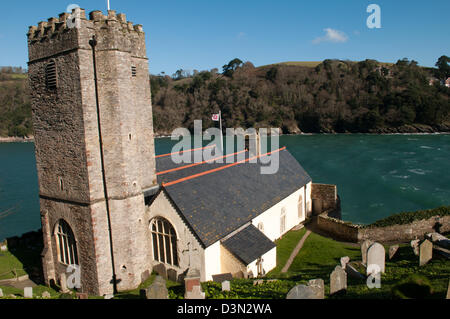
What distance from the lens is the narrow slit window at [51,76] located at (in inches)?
682

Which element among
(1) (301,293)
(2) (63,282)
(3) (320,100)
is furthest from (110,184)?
(3) (320,100)

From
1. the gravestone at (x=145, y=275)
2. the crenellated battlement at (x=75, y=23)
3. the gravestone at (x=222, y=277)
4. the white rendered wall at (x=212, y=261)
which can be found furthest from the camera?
the gravestone at (x=145, y=275)

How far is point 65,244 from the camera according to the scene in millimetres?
19031

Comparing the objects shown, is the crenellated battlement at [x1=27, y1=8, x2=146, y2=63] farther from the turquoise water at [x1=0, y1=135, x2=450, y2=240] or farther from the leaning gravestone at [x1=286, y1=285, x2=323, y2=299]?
the turquoise water at [x1=0, y1=135, x2=450, y2=240]

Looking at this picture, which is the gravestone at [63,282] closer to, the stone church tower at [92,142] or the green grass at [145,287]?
the stone church tower at [92,142]

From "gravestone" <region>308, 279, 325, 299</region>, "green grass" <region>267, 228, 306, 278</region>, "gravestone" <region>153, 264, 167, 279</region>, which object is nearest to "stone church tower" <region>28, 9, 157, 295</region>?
"gravestone" <region>153, 264, 167, 279</region>

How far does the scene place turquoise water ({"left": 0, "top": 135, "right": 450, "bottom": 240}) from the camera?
3931cm

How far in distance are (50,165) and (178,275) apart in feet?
30.5

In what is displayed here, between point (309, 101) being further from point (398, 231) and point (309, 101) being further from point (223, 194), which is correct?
point (223, 194)

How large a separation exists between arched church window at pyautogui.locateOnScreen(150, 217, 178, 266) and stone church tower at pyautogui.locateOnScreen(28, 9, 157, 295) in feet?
2.43

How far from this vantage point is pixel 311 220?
29.7 metres

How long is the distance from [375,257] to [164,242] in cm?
1065

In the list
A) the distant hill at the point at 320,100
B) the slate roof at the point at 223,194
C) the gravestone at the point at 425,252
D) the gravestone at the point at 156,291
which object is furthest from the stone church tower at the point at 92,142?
the distant hill at the point at 320,100

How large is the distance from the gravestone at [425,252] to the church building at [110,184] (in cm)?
762
